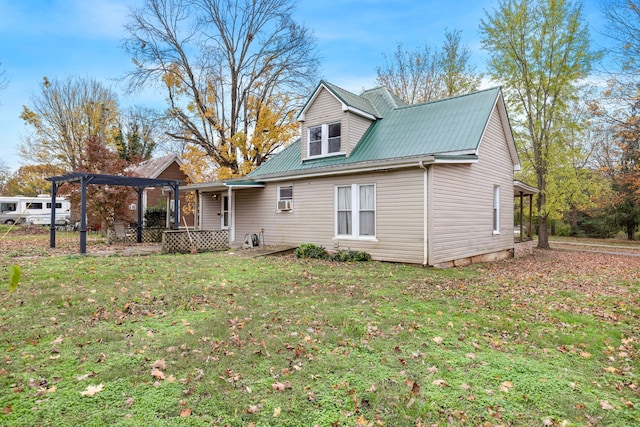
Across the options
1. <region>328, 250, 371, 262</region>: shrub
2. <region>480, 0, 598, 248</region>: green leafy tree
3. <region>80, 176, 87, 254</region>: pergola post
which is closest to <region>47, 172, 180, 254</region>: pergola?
<region>80, 176, 87, 254</region>: pergola post

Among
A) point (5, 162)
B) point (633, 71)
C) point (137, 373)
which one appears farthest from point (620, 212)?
point (5, 162)

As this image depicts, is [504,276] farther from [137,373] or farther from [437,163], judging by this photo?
[137,373]

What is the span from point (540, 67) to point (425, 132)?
10.7 meters

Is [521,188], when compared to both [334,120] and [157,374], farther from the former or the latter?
[157,374]

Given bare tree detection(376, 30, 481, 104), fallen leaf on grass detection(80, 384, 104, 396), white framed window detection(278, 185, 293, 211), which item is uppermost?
bare tree detection(376, 30, 481, 104)

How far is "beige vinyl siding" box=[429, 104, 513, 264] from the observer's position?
34.9 ft

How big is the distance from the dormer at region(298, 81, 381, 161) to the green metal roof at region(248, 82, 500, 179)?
276mm

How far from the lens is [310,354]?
407cm

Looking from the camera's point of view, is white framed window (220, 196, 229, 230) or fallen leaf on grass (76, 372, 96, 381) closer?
fallen leaf on grass (76, 372, 96, 381)

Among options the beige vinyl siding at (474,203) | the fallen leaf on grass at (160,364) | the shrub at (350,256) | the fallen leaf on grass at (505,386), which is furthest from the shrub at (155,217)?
the fallen leaf on grass at (505,386)

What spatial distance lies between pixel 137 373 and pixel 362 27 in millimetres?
17654

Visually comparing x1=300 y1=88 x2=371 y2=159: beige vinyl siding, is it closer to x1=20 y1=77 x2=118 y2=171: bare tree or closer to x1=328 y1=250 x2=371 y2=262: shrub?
x1=328 y1=250 x2=371 y2=262: shrub

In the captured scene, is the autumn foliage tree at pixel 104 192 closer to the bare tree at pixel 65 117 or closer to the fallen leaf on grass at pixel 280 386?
the bare tree at pixel 65 117

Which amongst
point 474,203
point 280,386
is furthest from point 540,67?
point 280,386
